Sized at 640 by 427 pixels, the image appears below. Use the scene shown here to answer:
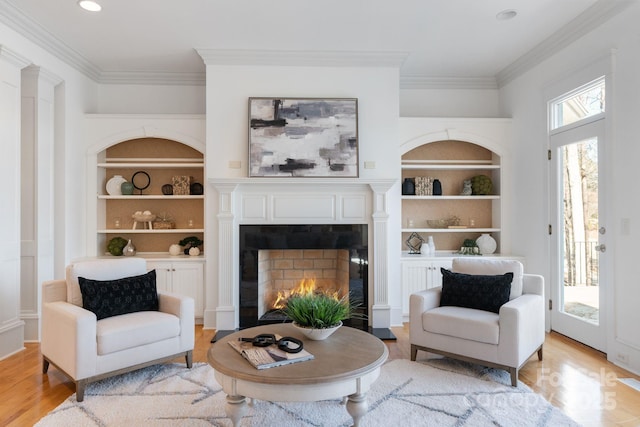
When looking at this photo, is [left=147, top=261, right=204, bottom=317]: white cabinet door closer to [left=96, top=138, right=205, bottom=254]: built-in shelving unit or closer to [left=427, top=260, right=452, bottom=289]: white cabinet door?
[left=96, top=138, right=205, bottom=254]: built-in shelving unit

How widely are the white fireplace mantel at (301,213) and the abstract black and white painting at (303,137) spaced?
14 centimetres

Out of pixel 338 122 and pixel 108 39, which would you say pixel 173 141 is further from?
pixel 338 122

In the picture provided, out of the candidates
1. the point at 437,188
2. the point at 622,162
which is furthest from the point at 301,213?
the point at 622,162

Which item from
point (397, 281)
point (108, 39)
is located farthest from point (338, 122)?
point (108, 39)

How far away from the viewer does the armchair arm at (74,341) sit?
264cm

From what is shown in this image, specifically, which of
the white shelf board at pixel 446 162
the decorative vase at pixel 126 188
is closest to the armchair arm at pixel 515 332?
the white shelf board at pixel 446 162

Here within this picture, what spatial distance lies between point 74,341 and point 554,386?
321 cm

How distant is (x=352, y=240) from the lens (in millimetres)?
4441

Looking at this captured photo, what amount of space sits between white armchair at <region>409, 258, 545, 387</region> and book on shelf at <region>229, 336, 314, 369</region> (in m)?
1.32

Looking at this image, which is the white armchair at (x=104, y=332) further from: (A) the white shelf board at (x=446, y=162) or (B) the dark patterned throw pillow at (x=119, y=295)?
(A) the white shelf board at (x=446, y=162)

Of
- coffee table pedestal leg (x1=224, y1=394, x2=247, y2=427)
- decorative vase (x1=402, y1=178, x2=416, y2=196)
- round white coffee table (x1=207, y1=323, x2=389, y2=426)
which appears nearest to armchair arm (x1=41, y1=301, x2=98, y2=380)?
round white coffee table (x1=207, y1=323, x2=389, y2=426)

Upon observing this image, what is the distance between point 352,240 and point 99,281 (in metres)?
2.41

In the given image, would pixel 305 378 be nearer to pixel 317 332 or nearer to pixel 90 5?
pixel 317 332

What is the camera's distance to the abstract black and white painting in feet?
14.3
